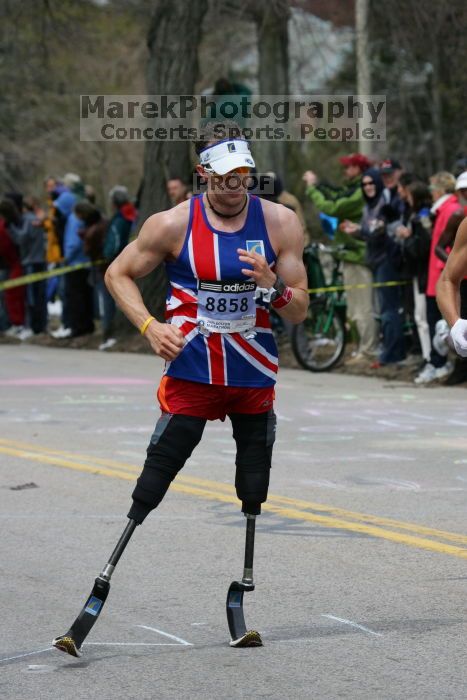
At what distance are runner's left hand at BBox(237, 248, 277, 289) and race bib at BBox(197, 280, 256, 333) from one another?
4.6 inches

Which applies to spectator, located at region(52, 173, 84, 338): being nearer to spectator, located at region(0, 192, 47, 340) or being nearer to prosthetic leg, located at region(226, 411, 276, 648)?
spectator, located at region(0, 192, 47, 340)

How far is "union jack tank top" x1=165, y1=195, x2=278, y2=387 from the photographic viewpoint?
216 inches

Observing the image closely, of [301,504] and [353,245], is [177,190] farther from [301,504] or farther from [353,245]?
[301,504]

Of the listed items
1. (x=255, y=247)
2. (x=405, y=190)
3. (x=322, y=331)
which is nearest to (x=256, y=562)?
(x=255, y=247)

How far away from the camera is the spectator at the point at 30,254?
71.4 feet

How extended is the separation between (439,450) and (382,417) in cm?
191

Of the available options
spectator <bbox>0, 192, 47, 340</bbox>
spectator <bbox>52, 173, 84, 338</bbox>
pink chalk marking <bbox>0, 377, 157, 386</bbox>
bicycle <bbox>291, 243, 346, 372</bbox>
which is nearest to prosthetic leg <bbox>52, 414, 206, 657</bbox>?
pink chalk marking <bbox>0, 377, 157, 386</bbox>

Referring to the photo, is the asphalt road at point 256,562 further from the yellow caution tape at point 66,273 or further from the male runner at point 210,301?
the yellow caution tape at point 66,273

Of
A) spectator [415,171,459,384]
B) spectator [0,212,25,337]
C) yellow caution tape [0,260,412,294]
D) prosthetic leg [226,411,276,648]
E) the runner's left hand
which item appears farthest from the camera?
spectator [0,212,25,337]

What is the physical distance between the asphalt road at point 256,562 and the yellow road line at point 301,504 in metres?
0.02

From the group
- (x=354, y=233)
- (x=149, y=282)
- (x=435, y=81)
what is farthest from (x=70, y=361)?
(x=435, y=81)

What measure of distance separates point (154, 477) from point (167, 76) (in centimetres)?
1470

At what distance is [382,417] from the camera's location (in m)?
12.3

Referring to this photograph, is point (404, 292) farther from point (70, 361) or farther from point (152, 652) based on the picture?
point (152, 652)
